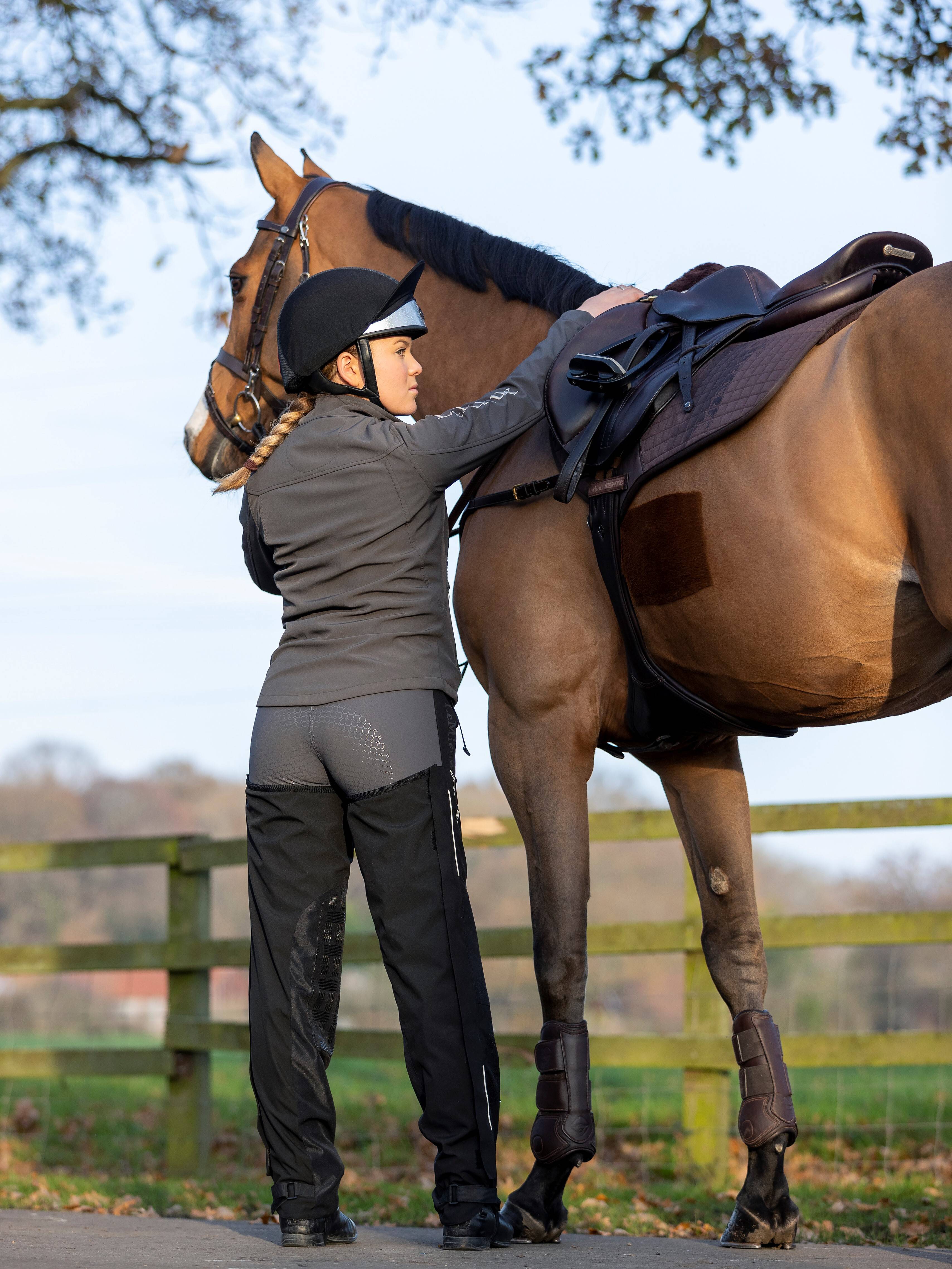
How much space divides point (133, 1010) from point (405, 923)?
85.7 feet

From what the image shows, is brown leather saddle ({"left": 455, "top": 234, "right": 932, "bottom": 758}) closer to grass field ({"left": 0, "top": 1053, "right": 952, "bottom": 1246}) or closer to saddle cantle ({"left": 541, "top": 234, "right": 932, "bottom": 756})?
saddle cantle ({"left": 541, "top": 234, "right": 932, "bottom": 756})

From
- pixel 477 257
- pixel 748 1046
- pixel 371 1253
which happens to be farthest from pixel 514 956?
pixel 477 257

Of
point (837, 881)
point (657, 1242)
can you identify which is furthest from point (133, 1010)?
point (657, 1242)

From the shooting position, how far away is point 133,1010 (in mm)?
26516

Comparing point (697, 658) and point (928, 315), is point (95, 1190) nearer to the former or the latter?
point (697, 658)

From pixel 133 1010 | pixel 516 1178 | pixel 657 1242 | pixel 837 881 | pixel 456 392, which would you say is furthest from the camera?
pixel 837 881

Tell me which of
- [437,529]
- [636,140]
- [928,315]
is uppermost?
[636,140]

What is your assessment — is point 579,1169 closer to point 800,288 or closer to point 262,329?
point 262,329

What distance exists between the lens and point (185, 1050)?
555cm

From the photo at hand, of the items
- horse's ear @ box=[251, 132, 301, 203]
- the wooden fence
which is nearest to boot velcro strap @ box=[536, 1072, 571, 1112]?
the wooden fence

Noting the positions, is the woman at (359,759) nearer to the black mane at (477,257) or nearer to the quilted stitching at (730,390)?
the quilted stitching at (730,390)

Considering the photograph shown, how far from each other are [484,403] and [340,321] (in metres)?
0.37

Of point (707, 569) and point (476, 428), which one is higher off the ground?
point (476, 428)

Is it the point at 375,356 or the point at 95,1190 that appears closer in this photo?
the point at 375,356
